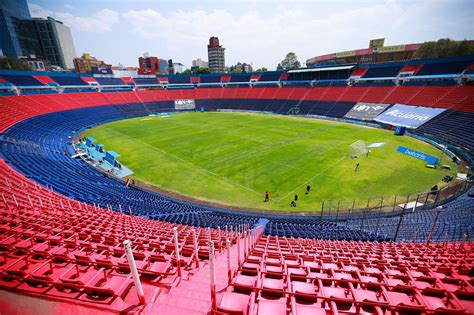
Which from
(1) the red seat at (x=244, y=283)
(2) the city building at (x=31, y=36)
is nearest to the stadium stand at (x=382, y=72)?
(1) the red seat at (x=244, y=283)

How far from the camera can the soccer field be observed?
75.1ft

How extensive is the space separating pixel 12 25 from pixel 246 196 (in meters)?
197

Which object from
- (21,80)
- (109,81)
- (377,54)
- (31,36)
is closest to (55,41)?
(31,36)

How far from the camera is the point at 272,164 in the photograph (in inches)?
1187

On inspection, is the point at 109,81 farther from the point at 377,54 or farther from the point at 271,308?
the point at 377,54

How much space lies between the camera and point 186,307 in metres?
4.06

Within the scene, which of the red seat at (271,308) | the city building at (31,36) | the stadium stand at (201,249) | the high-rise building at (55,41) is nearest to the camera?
the red seat at (271,308)

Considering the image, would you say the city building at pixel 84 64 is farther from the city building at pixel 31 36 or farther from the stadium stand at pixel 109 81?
the stadium stand at pixel 109 81

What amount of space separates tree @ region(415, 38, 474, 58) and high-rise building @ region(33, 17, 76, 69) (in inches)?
8482

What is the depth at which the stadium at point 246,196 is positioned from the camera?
4464 millimetres

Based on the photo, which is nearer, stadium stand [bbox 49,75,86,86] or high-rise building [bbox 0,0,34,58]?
stadium stand [bbox 49,75,86,86]

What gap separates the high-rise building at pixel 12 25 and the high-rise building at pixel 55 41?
9.92 meters

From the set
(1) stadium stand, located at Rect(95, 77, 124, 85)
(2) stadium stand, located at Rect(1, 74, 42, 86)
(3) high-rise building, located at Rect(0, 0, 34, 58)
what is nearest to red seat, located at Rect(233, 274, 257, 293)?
(2) stadium stand, located at Rect(1, 74, 42, 86)

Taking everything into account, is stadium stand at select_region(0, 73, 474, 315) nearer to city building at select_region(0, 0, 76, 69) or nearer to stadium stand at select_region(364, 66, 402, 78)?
stadium stand at select_region(364, 66, 402, 78)
